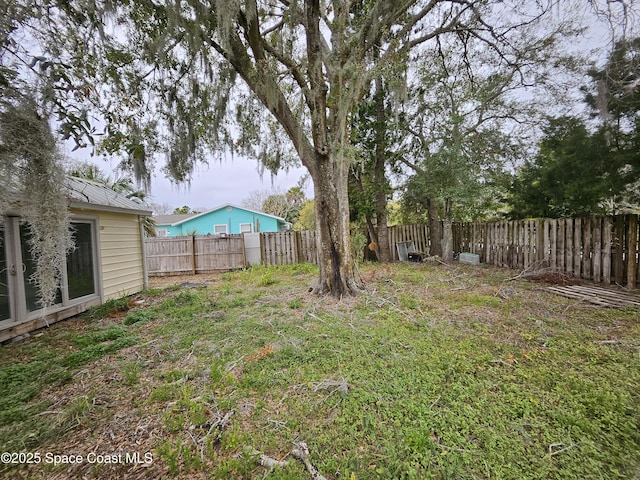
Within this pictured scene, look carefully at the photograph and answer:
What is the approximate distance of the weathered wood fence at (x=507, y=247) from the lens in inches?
172

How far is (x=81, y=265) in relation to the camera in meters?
4.50

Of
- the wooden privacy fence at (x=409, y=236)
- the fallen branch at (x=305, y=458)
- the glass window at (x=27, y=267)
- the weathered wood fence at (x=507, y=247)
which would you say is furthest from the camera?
the wooden privacy fence at (x=409, y=236)

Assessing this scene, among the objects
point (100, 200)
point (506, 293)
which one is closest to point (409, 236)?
point (506, 293)

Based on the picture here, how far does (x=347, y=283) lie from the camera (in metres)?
4.51

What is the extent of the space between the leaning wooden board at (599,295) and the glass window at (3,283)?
8116mm

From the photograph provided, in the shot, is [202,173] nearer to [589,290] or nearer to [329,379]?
[329,379]

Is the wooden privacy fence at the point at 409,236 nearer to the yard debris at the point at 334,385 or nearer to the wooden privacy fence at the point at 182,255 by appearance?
the wooden privacy fence at the point at 182,255

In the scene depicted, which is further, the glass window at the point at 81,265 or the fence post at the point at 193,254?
the fence post at the point at 193,254

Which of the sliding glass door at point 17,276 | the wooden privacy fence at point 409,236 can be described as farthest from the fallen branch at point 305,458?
the wooden privacy fence at point 409,236

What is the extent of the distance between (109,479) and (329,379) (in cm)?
143

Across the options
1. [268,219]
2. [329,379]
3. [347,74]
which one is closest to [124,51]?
[347,74]

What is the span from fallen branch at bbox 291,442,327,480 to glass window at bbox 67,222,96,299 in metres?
4.94

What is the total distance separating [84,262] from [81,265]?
76 millimetres

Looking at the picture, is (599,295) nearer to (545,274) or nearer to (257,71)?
(545,274)
